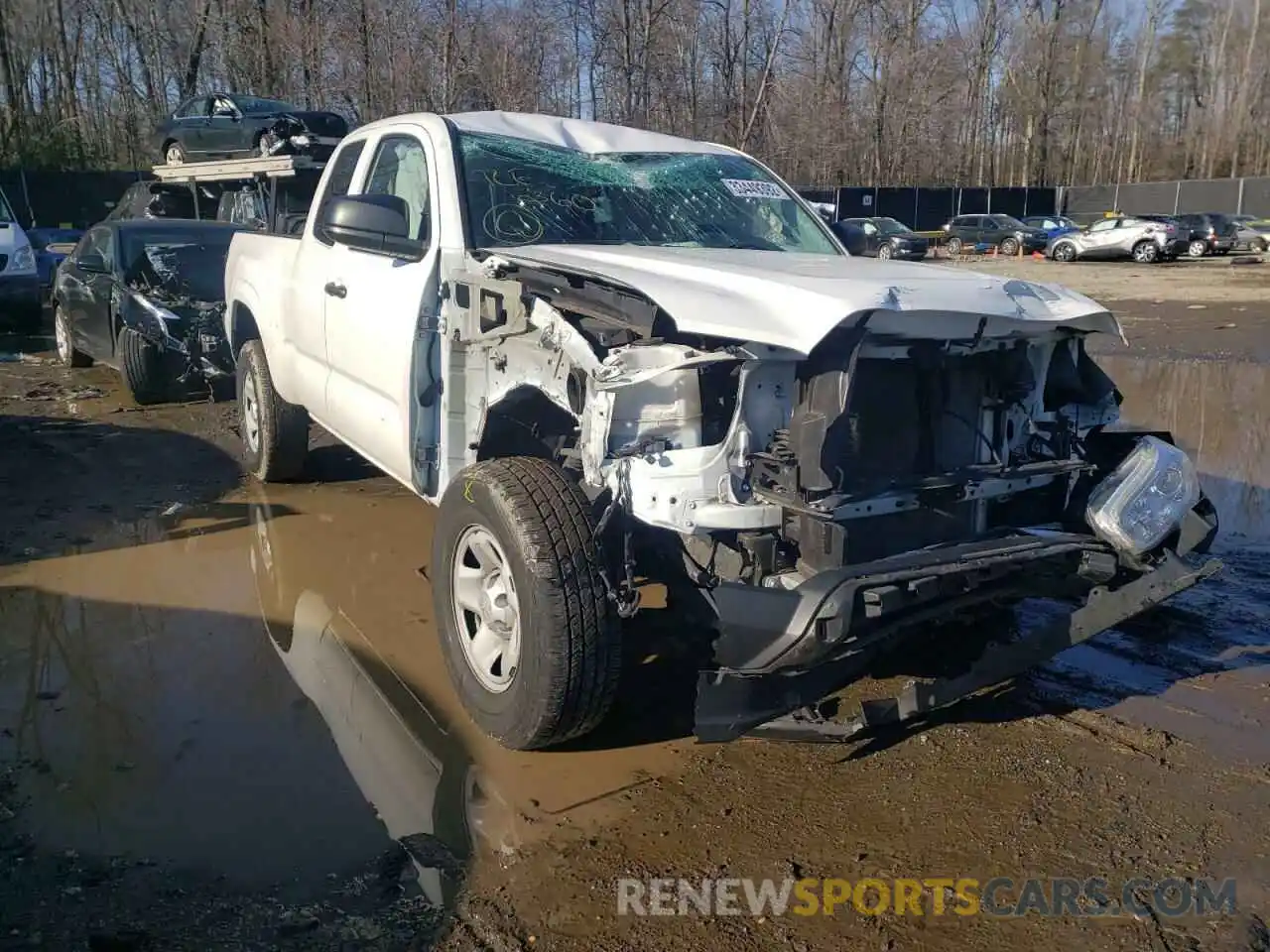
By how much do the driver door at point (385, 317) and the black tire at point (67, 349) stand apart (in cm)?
728

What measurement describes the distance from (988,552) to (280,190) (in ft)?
27.9

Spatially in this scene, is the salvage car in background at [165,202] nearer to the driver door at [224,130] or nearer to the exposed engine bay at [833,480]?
the driver door at [224,130]

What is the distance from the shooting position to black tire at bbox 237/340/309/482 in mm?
Answer: 6445

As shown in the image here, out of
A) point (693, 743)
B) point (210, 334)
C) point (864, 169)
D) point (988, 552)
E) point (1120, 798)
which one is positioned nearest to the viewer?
point (988, 552)

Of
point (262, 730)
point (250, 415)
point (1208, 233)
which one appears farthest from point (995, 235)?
point (262, 730)

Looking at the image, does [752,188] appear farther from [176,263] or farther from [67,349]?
[67,349]

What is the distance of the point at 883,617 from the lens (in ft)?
10.2

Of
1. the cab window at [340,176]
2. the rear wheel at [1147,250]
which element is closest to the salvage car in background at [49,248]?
the cab window at [340,176]

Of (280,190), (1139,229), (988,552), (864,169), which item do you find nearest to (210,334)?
(280,190)

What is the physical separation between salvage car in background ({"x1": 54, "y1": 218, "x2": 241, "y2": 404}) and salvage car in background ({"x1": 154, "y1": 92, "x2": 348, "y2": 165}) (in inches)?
112

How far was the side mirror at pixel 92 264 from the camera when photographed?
9.80 meters

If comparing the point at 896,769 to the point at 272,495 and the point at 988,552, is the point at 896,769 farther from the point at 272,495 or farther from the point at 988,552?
the point at 272,495

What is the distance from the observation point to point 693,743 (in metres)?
3.83

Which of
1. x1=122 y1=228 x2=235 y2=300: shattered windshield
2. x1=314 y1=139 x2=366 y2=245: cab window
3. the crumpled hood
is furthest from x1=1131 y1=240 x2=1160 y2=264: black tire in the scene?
the crumpled hood
